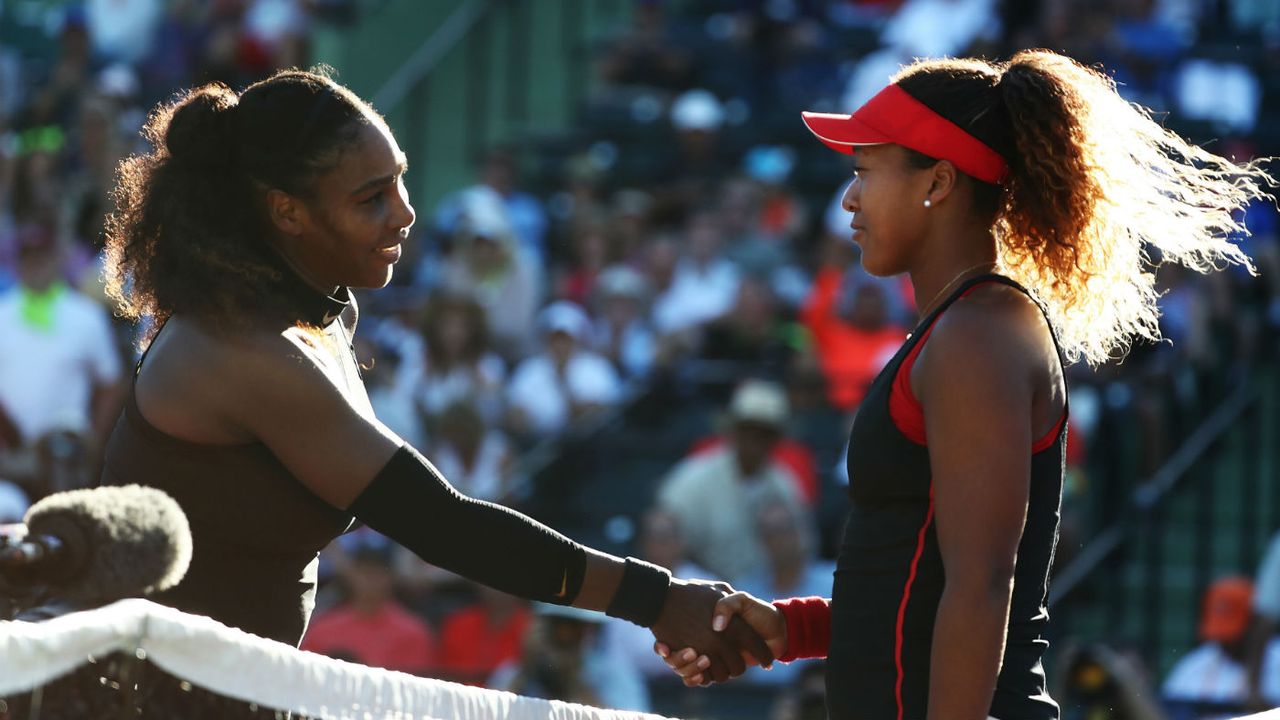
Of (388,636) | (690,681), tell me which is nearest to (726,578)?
(388,636)

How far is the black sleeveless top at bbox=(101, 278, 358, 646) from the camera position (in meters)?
3.03

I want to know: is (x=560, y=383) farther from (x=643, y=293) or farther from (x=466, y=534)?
(x=466, y=534)

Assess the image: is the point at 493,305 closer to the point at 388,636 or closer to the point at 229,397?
the point at 388,636

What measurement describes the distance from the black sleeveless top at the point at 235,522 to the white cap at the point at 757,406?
5.41 meters

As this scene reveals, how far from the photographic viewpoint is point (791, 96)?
12344mm

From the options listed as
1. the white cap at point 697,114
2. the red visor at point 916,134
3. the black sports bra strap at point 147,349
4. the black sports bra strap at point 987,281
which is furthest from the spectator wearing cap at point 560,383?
the black sports bra strap at point 987,281

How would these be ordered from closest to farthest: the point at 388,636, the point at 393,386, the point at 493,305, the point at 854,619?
the point at 854,619
the point at 388,636
the point at 393,386
the point at 493,305

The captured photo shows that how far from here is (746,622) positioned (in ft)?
11.6

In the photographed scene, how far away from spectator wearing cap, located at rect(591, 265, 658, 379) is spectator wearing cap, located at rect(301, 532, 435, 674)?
2.46 meters

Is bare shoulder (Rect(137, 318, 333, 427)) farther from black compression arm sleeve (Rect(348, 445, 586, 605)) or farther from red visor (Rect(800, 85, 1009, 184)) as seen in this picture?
red visor (Rect(800, 85, 1009, 184))

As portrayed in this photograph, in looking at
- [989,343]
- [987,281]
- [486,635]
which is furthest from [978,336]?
[486,635]

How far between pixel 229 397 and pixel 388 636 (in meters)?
4.81

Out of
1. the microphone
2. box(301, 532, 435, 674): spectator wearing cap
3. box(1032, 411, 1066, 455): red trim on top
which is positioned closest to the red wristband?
box(1032, 411, 1066, 455): red trim on top

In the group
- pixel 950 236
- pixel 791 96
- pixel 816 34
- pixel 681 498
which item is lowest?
pixel 950 236
